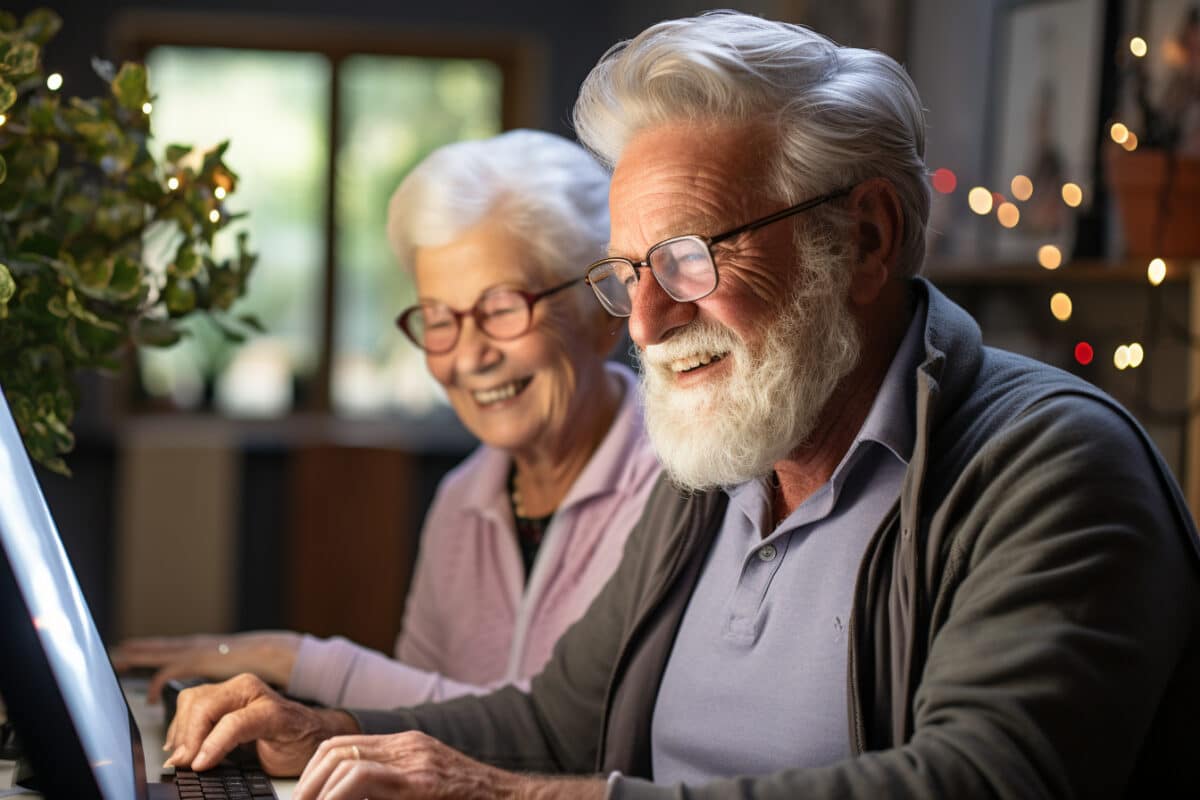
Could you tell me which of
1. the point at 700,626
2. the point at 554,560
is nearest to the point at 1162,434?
the point at 554,560

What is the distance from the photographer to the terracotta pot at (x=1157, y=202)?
2.62 metres

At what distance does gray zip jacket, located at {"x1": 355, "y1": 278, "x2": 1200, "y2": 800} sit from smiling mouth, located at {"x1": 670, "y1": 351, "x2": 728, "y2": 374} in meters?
0.22

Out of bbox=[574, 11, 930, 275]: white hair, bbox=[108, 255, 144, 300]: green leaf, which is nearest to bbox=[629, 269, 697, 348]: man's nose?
bbox=[574, 11, 930, 275]: white hair

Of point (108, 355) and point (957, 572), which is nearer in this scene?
point (957, 572)

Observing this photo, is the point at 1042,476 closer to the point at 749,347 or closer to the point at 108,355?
the point at 749,347

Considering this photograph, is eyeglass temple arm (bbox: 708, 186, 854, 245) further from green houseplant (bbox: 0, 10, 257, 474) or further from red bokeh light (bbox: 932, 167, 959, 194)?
red bokeh light (bbox: 932, 167, 959, 194)

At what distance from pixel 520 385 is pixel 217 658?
0.61m

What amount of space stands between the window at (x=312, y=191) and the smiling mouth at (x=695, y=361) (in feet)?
15.0

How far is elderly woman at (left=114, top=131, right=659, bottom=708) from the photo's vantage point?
2.14 metres

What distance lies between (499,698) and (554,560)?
16.0 inches

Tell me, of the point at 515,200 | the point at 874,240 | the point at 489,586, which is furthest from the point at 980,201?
the point at 874,240

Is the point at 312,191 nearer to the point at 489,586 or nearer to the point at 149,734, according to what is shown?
the point at 489,586

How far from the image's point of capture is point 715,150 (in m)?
1.46

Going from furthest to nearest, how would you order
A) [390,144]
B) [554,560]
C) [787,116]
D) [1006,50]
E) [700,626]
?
[390,144]
[1006,50]
[554,560]
[700,626]
[787,116]
